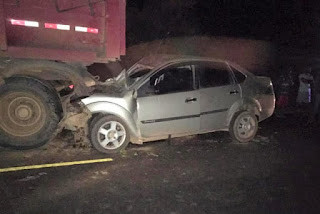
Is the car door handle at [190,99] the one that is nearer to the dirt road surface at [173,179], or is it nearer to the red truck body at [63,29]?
the dirt road surface at [173,179]

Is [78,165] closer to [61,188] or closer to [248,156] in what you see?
[61,188]

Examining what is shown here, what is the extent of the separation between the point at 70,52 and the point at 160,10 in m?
8.89

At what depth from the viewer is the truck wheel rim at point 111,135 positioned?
5816 millimetres

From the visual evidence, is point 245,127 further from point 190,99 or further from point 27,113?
point 27,113

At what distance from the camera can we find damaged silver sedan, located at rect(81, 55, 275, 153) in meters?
5.86

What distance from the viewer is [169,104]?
6035mm

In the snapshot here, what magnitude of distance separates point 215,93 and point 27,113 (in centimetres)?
310

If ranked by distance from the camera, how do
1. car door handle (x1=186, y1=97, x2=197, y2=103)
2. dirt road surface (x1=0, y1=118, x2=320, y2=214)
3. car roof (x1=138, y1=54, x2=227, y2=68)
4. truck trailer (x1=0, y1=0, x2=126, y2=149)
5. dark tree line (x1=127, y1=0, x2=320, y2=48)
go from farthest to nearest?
dark tree line (x1=127, y1=0, x2=320, y2=48), car roof (x1=138, y1=54, x2=227, y2=68), car door handle (x1=186, y1=97, x2=197, y2=103), truck trailer (x1=0, y1=0, x2=126, y2=149), dirt road surface (x1=0, y1=118, x2=320, y2=214)

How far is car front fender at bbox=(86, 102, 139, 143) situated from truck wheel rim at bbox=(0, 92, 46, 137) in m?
0.76

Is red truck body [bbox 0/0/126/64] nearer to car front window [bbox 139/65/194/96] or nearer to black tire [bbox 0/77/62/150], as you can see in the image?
black tire [bbox 0/77/62/150]

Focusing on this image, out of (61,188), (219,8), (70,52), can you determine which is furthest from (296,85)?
(61,188)

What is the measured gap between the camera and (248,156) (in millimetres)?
6035

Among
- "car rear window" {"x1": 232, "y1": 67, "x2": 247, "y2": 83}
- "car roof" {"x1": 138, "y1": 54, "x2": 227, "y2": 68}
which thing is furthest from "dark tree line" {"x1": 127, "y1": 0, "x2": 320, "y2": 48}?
"car rear window" {"x1": 232, "y1": 67, "x2": 247, "y2": 83}

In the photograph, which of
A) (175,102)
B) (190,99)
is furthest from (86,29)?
(190,99)
